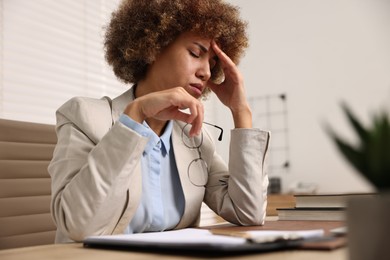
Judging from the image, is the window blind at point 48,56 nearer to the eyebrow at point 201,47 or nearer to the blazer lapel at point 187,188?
the eyebrow at point 201,47

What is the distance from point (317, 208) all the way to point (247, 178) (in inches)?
9.0

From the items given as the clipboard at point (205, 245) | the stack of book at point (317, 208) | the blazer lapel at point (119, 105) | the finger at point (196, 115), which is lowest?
the stack of book at point (317, 208)

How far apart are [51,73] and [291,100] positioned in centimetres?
208

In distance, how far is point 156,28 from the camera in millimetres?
1349

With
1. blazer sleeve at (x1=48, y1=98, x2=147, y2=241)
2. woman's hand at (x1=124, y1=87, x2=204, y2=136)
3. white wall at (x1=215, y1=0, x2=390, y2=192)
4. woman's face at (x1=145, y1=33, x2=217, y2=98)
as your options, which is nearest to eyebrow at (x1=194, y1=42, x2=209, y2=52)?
woman's face at (x1=145, y1=33, x2=217, y2=98)

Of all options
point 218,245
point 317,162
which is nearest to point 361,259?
point 218,245

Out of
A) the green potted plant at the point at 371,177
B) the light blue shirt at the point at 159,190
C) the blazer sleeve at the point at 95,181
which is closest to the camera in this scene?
the green potted plant at the point at 371,177

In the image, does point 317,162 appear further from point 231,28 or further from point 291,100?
point 231,28

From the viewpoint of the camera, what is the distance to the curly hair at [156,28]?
1334 millimetres

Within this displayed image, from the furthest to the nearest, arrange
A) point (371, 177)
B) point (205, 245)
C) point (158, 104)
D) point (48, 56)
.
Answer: point (48, 56), point (158, 104), point (205, 245), point (371, 177)

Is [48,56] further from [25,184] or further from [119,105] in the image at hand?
[119,105]

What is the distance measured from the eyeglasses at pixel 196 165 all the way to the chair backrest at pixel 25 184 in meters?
0.43

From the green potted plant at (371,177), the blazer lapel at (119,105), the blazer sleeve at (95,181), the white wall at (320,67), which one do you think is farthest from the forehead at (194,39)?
the white wall at (320,67)

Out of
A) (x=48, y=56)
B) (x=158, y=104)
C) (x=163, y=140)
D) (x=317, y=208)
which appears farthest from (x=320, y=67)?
(x=158, y=104)
